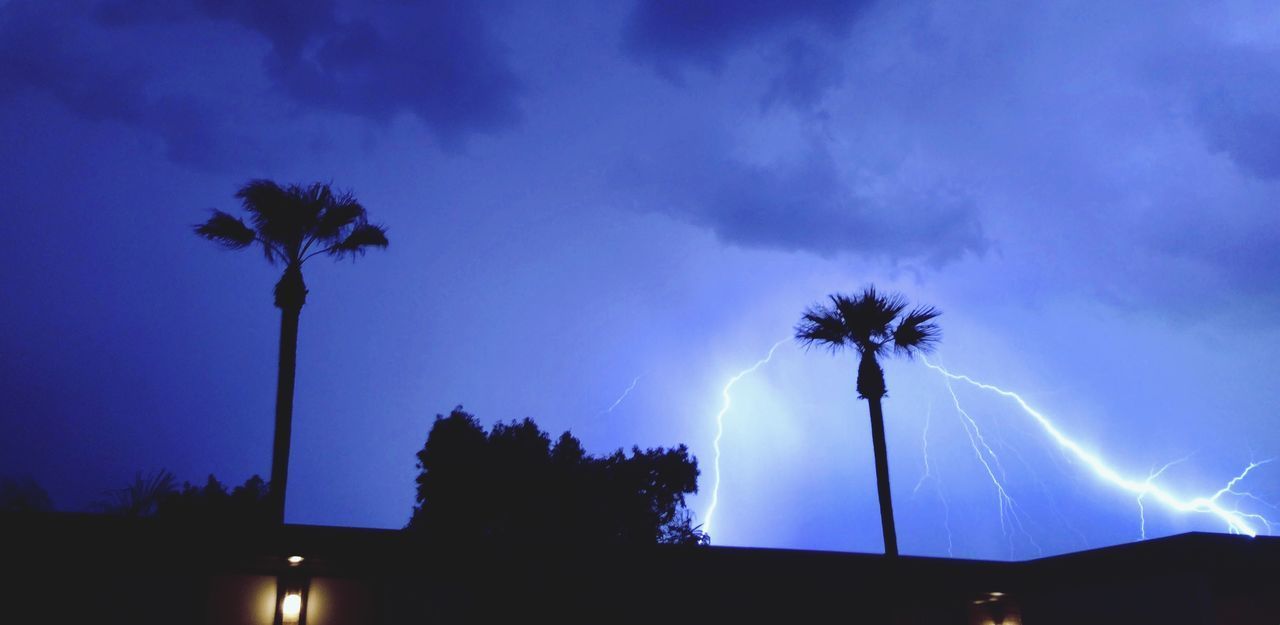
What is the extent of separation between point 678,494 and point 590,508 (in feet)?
12.9

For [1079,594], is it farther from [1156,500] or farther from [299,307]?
[299,307]

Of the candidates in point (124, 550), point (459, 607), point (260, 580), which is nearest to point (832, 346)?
point (459, 607)

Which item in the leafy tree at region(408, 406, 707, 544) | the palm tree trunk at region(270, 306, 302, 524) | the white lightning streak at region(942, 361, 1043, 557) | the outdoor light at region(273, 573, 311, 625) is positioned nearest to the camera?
the outdoor light at region(273, 573, 311, 625)

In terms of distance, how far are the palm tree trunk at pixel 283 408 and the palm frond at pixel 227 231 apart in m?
1.34

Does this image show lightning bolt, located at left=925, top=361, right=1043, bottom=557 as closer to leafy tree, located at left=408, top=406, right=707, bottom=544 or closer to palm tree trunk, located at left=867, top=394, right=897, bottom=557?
palm tree trunk, located at left=867, top=394, right=897, bottom=557

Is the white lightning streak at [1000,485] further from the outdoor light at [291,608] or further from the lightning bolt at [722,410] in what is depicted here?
the outdoor light at [291,608]

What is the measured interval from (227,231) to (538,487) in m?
14.4

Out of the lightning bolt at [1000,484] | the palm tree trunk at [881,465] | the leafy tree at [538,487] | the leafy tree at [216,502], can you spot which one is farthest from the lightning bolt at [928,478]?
the leafy tree at [216,502]

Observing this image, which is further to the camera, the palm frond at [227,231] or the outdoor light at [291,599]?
the palm frond at [227,231]

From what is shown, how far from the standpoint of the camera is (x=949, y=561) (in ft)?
45.0

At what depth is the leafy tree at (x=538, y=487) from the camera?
2727 centimetres

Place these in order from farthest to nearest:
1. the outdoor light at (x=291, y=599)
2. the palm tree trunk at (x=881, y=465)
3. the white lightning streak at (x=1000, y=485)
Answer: the white lightning streak at (x=1000, y=485) → the palm tree trunk at (x=881, y=465) → the outdoor light at (x=291, y=599)

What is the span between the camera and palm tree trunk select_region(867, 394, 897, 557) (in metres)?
16.3

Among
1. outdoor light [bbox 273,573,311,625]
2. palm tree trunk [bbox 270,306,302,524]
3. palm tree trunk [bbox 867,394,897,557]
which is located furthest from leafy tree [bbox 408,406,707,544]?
outdoor light [bbox 273,573,311,625]
